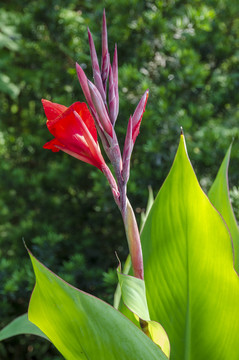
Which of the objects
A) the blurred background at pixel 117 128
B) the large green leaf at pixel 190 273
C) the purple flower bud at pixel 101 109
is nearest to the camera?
the purple flower bud at pixel 101 109

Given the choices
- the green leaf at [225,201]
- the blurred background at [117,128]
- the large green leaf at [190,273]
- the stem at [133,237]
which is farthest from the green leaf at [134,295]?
the blurred background at [117,128]

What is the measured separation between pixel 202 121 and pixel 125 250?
67cm

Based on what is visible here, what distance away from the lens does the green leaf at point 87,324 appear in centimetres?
63

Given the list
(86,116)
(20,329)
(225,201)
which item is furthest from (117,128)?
(86,116)

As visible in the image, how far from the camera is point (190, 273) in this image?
0.78 meters

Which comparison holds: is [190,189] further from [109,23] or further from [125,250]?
[109,23]

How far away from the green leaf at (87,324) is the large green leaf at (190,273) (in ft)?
0.61

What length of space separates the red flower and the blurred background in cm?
78

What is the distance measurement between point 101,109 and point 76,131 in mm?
74

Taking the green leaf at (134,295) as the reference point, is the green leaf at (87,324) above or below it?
below

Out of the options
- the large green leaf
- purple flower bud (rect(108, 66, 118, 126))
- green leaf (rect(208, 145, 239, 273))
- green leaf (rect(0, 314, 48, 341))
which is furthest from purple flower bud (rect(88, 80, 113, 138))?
green leaf (rect(0, 314, 48, 341))

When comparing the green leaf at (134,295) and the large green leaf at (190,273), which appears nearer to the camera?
the green leaf at (134,295)

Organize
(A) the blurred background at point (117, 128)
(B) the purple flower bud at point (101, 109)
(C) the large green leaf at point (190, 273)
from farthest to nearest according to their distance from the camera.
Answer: (A) the blurred background at point (117, 128)
(C) the large green leaf at point (190, 273)
(B) the purple flower bud at point (101, 109)

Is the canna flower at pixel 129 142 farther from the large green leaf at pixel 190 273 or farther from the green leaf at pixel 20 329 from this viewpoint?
the green leaf at pixel 20 329
